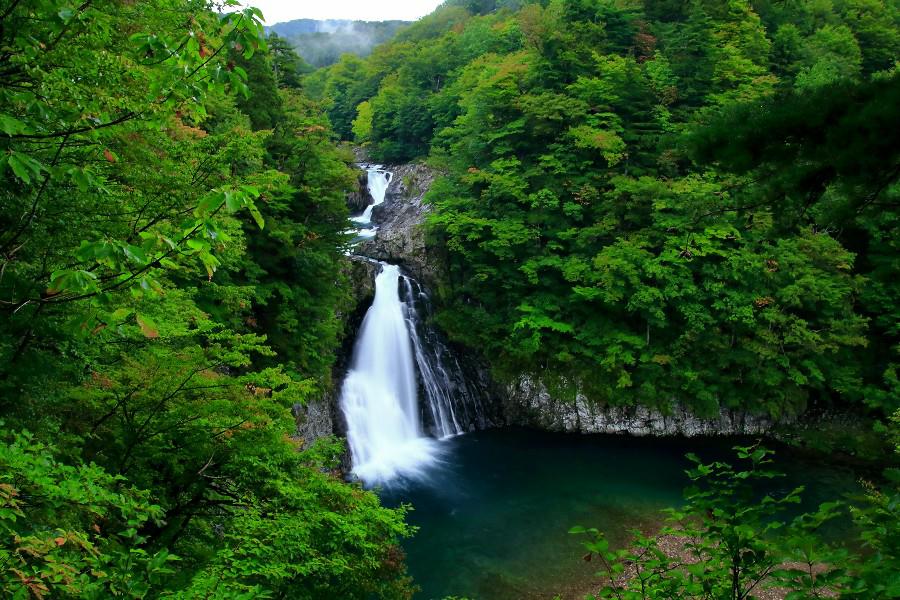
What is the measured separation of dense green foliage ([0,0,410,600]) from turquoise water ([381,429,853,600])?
465 centimetres

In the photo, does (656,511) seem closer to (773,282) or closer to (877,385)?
(773,282)

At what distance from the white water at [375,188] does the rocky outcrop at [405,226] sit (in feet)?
1.64

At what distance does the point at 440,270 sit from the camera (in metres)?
19.6

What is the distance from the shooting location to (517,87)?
19.4 meters

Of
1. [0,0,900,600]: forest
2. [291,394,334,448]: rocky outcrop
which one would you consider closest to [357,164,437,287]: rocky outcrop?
[0,0,900,600]: forest

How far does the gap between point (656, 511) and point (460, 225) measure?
11181 millimetres

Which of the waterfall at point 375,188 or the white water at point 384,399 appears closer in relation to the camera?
the white water at point 384,399

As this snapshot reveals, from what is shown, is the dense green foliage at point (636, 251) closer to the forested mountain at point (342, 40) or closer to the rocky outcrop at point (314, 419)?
the rocky outcrop at point (314, 419)

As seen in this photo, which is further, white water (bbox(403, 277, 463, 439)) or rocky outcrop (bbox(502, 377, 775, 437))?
white water (bbox(403, 277, 463, 439))

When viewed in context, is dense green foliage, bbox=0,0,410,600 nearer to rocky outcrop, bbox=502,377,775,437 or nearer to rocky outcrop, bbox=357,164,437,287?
rocky outcrop, bbox=502,377,775,437

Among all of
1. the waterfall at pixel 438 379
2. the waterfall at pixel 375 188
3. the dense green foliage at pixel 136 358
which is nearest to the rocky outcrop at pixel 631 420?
the waterfall at pixel 438 379

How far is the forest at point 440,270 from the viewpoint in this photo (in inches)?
98.2

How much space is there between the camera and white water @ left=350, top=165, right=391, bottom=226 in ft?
93.7

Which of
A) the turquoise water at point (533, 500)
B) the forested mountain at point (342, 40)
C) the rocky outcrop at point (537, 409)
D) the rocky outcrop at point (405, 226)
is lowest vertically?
the turquoise water at point (533, 500)
